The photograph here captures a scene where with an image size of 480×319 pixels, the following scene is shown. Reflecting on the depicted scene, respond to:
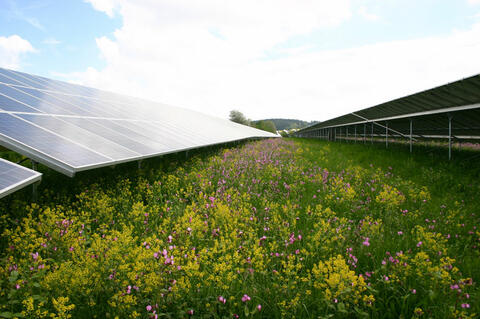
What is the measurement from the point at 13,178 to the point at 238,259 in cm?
319

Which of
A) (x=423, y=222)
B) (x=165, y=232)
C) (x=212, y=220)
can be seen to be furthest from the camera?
(x=423, y=222)

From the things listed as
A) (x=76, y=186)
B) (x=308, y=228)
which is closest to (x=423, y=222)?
(x=308, y=228)

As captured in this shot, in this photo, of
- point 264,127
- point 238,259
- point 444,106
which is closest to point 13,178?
point 238,259

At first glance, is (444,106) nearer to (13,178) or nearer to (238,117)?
(13,178)

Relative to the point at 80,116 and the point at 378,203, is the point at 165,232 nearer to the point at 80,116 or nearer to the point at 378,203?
the point at 378,203

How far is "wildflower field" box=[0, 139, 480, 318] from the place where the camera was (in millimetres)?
2451

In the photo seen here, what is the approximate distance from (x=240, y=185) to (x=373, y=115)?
23.9 meters

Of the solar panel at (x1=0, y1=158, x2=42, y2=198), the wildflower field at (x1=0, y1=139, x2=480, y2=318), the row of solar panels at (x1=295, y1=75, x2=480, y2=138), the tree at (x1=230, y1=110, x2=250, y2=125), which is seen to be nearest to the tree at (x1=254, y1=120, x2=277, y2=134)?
the tree at (x1=230, y1=110, x2=250, y2=125)

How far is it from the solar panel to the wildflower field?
22.8 inches

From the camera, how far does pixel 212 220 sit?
4.17 meters

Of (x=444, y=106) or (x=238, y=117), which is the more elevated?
(x=238, y=117)

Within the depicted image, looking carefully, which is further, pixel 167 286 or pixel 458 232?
pixel 458 232

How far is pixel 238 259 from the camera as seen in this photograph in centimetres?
291

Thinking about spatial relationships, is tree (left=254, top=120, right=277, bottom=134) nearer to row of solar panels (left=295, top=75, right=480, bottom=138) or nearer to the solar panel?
row of solar panels (left=295, top=75, right=480, bottom=138)
